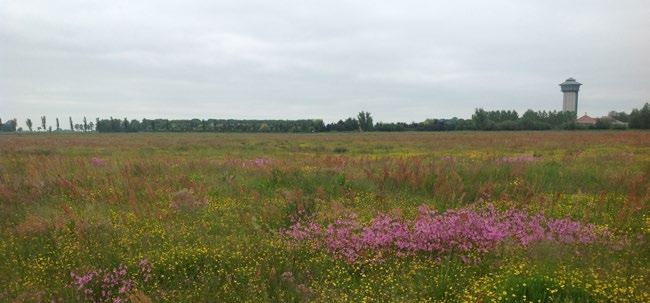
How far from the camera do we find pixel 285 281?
18.3ft

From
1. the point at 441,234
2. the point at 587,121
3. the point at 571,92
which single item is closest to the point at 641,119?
the point at 587,121

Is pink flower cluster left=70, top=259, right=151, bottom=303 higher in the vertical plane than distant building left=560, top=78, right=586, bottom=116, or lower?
lower

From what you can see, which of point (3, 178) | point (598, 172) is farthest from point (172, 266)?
point (598, 172)

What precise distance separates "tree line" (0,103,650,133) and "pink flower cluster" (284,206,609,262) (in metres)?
84.8

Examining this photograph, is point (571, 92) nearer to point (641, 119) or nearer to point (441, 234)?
point (641, 119)

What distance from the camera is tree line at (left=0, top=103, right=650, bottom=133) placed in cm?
8469

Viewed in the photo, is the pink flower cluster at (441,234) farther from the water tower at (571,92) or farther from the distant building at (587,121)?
the water tower at (571,92)

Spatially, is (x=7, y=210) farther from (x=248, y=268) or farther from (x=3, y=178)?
(x=248, y=268)

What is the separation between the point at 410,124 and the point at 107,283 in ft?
317

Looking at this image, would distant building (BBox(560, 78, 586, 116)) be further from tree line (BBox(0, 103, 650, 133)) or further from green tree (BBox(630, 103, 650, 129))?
green tree (BBox(630, 103, 650, 129))

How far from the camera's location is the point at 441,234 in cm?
636

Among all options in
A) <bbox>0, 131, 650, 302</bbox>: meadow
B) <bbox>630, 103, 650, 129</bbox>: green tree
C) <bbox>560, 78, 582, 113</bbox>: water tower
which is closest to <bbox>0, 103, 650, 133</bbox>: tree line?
<bbox>630, 103, 650, 129</bbox>: green tree

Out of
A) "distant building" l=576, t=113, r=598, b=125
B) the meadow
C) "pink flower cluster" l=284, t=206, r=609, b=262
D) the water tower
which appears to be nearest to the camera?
the meadow

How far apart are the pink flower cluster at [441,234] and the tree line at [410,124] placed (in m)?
84.8
